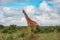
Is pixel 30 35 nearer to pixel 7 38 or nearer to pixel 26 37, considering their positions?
pixel 26 37

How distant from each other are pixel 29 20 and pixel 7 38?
5.78 ft

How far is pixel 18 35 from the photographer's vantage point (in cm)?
1433

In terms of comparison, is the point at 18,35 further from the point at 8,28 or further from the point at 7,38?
the point at 8,28

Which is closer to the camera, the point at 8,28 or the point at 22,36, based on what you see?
the point at 22,36

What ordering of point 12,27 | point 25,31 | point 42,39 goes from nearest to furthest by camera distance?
1. point 42,39
2. point 25,31
3. point 12,27

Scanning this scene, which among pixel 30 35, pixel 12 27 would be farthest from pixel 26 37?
pixel 12 27

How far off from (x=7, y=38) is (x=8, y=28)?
223 inches

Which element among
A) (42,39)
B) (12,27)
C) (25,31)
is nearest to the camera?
(42,39)

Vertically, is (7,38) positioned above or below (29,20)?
below

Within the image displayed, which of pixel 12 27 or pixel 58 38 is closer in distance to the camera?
pixel 58 38

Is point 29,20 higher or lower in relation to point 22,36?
higher

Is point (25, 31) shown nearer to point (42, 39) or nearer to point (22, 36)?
point (22, 36)

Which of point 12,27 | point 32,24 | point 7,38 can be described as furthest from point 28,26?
point 12,27

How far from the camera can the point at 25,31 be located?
1405 cm
